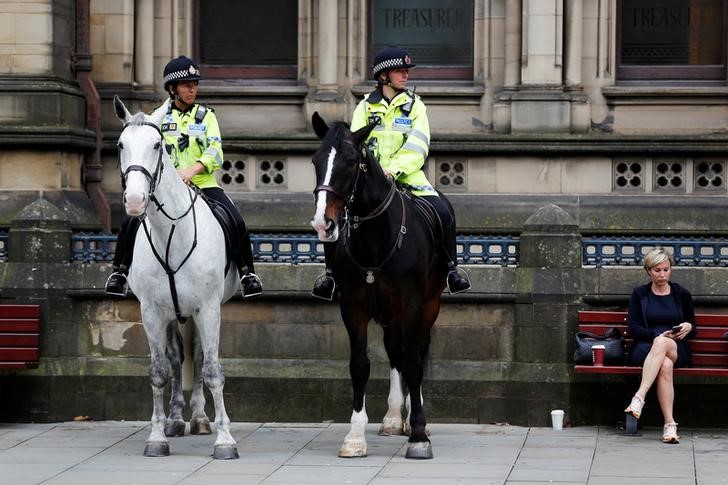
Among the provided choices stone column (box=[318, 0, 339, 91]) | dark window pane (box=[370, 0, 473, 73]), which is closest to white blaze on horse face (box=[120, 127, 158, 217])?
stone column (box=[318, 0, 339, 91])

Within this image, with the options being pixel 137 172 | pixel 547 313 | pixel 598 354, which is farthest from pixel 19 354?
pixel 598 354

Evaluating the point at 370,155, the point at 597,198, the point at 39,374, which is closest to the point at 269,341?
the point at 39,374

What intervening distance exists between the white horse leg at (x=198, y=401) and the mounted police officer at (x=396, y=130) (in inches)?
53.3

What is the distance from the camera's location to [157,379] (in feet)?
44.9

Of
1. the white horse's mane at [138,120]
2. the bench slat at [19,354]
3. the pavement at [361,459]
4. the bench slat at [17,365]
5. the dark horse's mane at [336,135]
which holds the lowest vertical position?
the pavement at [361,459]

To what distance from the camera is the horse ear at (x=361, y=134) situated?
1297cm

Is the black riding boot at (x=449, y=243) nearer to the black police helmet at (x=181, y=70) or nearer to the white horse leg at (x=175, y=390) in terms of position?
the black police helmet at (x=181, y=70)

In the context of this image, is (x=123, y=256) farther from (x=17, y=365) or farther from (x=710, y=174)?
(x=710, y=174)

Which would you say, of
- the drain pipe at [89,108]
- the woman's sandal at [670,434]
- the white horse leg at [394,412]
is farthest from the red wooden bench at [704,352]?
the drain pipe at [89,108]

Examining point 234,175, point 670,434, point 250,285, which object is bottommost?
point 670,434

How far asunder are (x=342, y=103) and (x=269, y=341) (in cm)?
572

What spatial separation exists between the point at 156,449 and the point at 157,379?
1.90ft

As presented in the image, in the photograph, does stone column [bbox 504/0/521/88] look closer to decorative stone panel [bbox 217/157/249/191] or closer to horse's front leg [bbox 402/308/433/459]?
decorative stone panel [bbox 217/157/249/191]

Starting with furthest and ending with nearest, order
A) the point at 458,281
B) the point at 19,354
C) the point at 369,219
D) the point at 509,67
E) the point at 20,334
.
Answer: the point at 509,67 < the point at 20,334 < the point at 19,354 < the point at 458,281 < the point at 369,219
